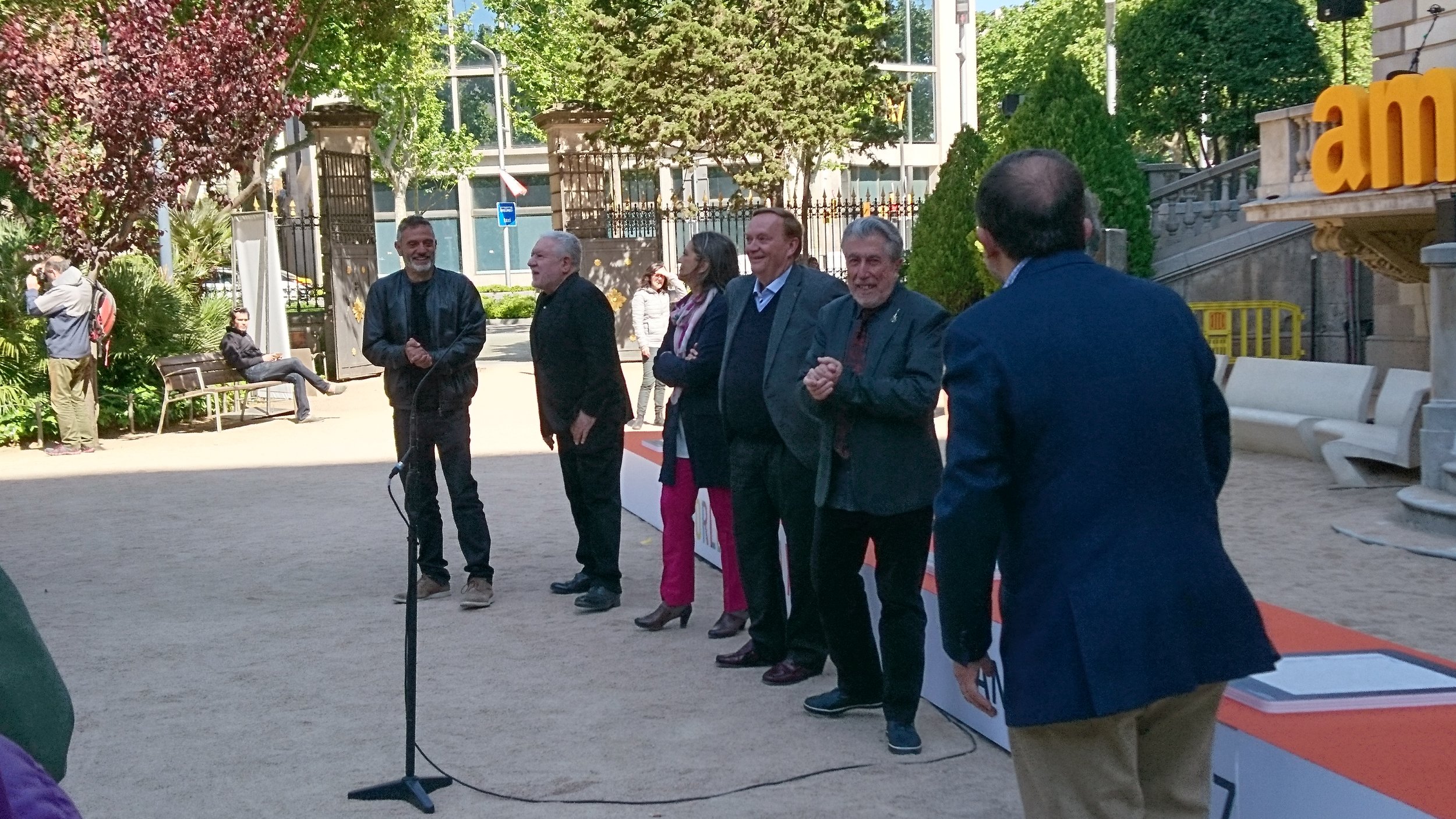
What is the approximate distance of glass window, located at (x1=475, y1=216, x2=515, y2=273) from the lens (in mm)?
61344

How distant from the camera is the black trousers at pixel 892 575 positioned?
5406 mm

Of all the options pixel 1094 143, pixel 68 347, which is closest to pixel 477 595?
pixel 68 347

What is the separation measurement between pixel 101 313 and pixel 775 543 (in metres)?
12.4

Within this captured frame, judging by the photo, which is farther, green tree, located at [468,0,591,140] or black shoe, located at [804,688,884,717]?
green tree, located at [468,0,591,140]

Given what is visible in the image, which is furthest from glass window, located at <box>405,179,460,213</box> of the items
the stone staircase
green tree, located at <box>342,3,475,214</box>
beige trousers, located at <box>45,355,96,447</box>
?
beige trousers, located at <box>45,355,96,447</box>

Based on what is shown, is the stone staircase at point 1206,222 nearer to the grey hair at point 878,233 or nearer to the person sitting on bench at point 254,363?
the person sitting on bench at point 254,363

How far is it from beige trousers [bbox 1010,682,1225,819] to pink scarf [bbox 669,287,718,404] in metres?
4.24

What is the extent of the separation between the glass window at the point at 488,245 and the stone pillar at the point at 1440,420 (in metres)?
52.4

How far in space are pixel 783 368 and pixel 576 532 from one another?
482cm

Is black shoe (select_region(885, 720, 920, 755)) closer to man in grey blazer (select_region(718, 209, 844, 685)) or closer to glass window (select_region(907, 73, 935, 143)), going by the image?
man in grey blazer (select_region(718, 209, 844, 685))

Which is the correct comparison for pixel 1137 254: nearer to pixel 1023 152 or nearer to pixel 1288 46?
pixel 1288 46

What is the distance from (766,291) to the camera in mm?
6328

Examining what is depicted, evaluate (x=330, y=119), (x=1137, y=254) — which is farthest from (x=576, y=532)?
(x=330, y=119)

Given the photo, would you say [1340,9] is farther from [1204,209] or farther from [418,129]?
[418,129]
